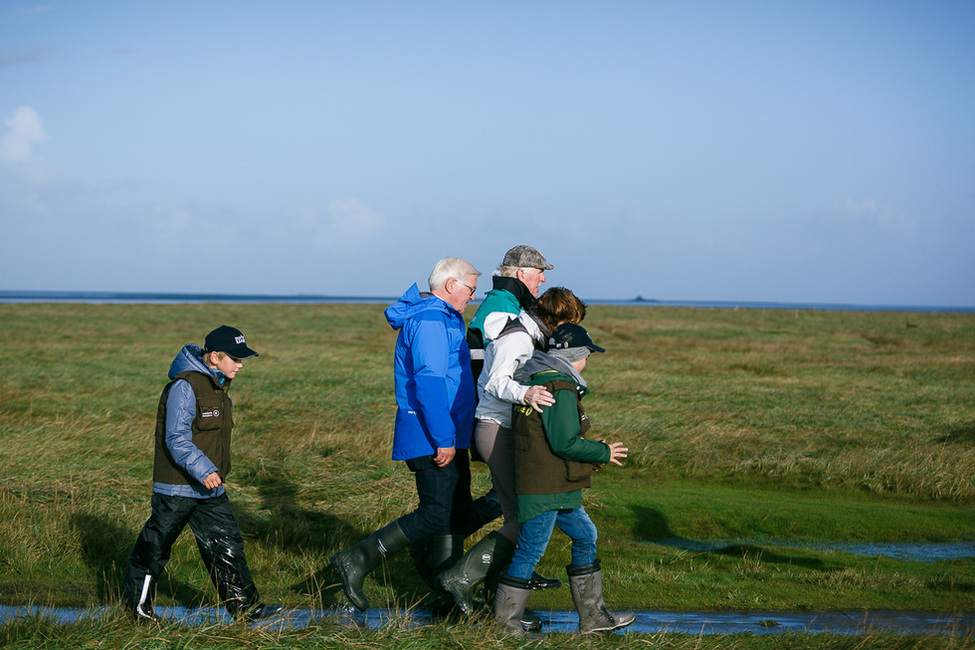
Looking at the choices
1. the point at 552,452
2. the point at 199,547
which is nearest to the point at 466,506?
the point at 552,452

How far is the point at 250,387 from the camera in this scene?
20.6 m

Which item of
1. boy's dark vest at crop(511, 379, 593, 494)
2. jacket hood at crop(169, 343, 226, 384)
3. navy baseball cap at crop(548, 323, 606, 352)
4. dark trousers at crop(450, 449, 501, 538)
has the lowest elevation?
dark trousers at crop(450, 449, 501, 538)

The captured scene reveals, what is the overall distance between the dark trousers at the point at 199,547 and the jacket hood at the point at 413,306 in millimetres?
1547

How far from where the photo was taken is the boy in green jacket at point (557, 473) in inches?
196

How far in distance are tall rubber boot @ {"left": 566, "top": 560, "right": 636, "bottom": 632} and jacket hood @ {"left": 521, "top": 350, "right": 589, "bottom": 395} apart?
106 cm

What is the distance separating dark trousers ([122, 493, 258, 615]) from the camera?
210 inches

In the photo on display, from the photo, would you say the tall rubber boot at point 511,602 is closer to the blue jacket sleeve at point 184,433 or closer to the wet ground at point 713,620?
the wet ground at point 713,620

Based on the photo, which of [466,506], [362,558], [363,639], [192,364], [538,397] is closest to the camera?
[363,639]

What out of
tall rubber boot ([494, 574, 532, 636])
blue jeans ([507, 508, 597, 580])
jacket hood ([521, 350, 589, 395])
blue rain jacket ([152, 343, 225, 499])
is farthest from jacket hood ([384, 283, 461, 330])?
tall rubber boot ([494, 574, 532, 636])

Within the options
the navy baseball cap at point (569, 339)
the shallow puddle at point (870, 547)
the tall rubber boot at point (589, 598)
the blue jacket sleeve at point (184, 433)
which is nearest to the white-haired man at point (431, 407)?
the navy baseball cap at point (569, 339)

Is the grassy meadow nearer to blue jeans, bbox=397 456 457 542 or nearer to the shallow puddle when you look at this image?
the shallow puddle

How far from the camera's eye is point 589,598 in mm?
5289

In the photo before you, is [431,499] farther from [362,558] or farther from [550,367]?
[550,367]

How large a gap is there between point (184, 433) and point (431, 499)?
1598mm
